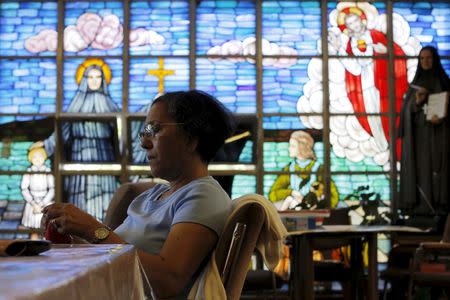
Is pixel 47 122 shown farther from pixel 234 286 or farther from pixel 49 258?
pixel 49 258

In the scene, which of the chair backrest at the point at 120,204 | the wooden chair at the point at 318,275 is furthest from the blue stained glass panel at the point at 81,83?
the chair backrest at the point at 120,204

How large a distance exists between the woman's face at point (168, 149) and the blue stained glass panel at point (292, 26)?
22.4 feet

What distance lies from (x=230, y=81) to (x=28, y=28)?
7.53 ft

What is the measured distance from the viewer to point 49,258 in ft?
4.08

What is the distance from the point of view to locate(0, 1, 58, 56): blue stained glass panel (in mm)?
9102

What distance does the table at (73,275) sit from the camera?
84 cm

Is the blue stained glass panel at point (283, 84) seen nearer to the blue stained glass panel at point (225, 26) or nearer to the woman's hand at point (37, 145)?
the blue stained glass panel at point (225, 26)

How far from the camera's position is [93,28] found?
30.0 feet

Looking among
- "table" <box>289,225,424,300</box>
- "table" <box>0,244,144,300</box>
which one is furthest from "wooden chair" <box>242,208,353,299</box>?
"table" <box>0,244,144,300</box>

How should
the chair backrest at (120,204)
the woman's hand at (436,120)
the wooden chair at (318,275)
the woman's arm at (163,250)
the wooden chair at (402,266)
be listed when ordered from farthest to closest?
1. the woman's hand at (436,120)
2. the wooden chair at (402,266)
3. the wooden chair at (318,275)
4. the chair backrest at (120,204)
5. the woman's arm at (163,250)

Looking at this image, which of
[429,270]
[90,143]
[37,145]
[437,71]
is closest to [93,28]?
[90,143]

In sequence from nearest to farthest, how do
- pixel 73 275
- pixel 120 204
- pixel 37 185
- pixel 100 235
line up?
pixel 73 275 < pixel 100 235 < pixel 120 204 < pixel 37 185

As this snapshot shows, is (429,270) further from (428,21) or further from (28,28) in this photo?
(28,28)

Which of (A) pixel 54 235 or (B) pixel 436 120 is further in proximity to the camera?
(B) pixel 436 120
